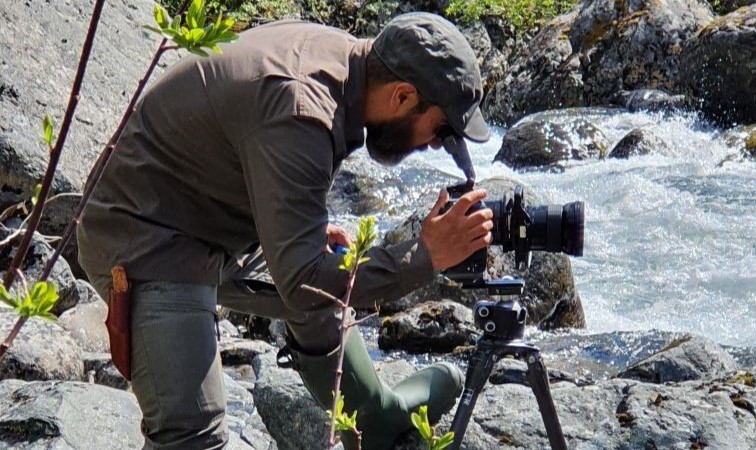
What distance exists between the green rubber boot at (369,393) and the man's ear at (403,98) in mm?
968

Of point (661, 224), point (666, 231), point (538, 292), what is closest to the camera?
point (538, 292)

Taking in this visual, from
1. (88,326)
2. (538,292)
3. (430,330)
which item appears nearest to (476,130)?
(88,326)

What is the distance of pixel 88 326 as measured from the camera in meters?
6.37

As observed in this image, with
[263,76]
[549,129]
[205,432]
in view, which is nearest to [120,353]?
[205,432]

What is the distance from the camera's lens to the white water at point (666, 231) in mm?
8945

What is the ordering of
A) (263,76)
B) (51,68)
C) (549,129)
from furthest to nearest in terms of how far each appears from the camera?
(549,129) → (51,68) → (263,76)

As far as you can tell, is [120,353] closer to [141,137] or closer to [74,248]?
[141,137]

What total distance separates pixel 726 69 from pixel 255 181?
482 inches

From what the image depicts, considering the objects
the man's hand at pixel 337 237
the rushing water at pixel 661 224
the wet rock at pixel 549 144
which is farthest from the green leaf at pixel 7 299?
the wet rock at pixel 549 144

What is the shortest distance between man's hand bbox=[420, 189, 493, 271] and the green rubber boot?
2.81ft

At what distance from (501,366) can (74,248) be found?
123 inches

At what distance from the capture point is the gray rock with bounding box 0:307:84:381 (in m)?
5.38

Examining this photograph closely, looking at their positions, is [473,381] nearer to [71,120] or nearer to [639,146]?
[71,120]

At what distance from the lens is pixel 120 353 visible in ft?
10.1
